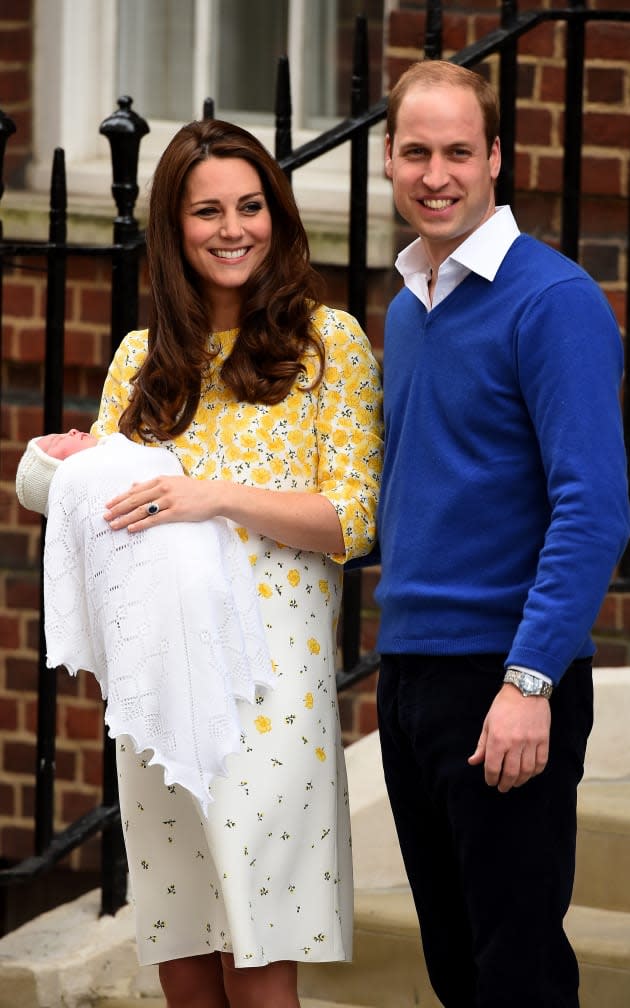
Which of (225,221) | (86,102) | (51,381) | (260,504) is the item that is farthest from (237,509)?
(86,102)

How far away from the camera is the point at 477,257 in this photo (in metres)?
2.28

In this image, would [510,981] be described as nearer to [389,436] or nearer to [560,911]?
[560,911]

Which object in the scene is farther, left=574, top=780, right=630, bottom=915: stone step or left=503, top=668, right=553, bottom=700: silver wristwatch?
left=574, top=780, right=630, bottom=915: stone step

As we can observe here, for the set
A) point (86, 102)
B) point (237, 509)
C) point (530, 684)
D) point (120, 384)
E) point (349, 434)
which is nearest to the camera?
point (530, 684)

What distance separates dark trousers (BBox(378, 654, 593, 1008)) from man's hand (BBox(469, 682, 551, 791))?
0.28ft

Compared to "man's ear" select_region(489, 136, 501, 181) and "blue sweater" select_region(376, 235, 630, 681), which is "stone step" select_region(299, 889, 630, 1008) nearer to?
"blue sweater" select_region(376, 235, 630, 681)

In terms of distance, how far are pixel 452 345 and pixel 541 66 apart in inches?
81.0

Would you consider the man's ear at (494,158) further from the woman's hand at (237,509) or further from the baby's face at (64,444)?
the baby's face at (64,444)

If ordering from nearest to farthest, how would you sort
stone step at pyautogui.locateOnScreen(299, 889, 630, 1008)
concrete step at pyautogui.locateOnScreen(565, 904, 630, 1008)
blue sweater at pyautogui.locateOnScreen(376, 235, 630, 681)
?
blue sweater at pyautogui.locateOnScreen(376, 235, 630, 681) < concrete step at pyautogui.locateOnScreen(565, 904, 630, 1008) < stone step at pyautogui.locateOnScreen(299, 889, 630, 1008)

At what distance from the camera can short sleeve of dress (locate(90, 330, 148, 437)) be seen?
2641 mm

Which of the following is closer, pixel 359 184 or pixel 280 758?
pixel 280 758

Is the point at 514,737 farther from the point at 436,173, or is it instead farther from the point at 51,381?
the point at 51,381

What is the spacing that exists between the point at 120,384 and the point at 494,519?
2.37ft

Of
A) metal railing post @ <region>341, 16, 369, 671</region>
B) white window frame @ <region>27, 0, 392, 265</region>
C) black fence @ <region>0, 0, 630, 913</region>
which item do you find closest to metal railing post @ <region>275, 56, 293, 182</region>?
black fence @ <region>0, 0, 630, 913</region>
